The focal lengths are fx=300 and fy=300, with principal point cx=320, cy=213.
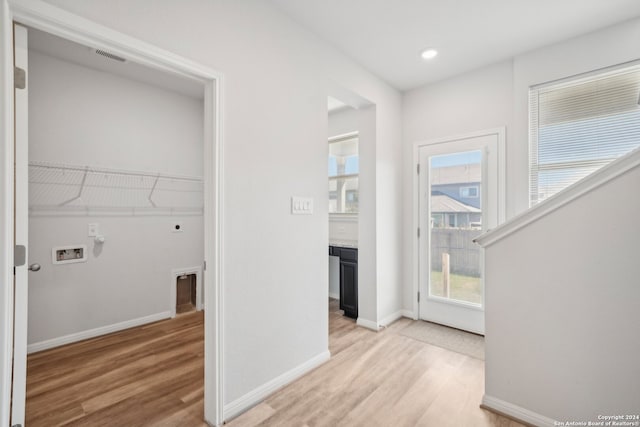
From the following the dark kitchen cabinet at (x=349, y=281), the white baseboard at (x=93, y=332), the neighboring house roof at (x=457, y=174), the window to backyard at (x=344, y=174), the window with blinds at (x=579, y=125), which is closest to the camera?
the window with blinds at (x=579, y=125)

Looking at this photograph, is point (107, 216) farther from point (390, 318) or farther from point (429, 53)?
point (429, 53)

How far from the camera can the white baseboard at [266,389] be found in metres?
1.85

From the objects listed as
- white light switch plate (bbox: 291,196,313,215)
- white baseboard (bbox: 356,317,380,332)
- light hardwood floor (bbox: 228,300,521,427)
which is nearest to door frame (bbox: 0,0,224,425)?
light hardwood floor (bbox: 228,300,521,427)

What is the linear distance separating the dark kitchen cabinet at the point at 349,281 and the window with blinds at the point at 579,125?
1893mm

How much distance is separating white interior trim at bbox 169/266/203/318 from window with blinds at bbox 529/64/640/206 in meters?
3.82

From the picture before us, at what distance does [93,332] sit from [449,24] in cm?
429

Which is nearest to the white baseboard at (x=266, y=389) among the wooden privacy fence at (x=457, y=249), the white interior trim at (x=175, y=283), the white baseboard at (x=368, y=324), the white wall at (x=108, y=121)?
the white baseboard at (x=368, y=324)

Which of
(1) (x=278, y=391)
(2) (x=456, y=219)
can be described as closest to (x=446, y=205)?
(2) (x=456, y=219)

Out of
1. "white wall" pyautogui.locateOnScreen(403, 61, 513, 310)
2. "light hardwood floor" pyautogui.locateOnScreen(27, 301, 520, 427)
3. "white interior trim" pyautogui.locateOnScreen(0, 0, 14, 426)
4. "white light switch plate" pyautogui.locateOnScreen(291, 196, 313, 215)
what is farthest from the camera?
"white wall" pyautogui.locateOnScreen(403, 61, 513, 310)

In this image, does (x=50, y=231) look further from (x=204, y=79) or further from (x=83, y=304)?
(x=204, y=79)

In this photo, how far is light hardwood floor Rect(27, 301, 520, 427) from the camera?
1.83 metres

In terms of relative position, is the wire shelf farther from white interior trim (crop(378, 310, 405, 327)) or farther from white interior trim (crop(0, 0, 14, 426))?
white interior trim (crop(378, 310, 405, 327))

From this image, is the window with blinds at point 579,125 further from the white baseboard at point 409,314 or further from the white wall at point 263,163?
the white wall at point 263,163

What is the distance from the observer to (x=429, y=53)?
2.78 metres
